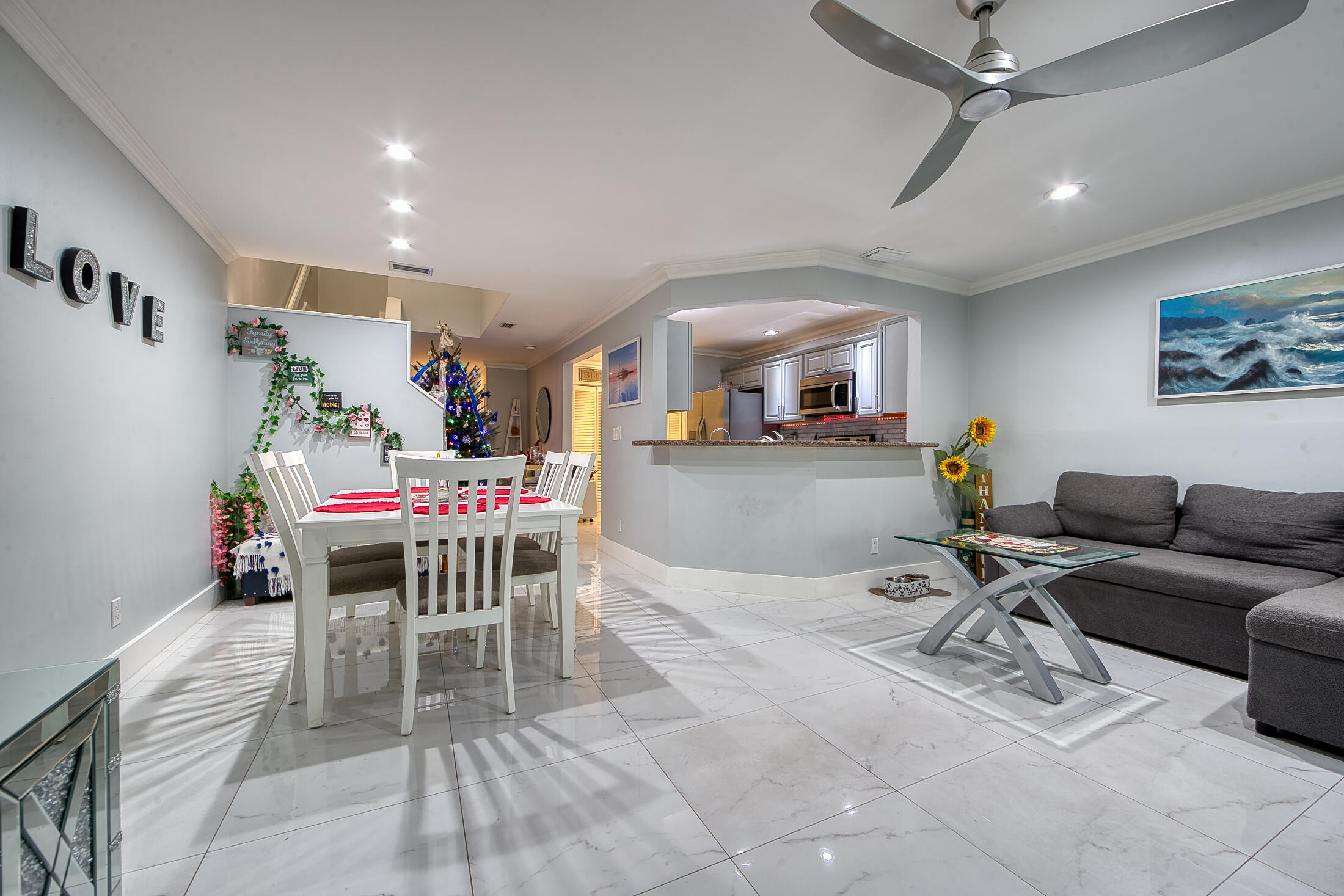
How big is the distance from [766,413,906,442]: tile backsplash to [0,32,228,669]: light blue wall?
13.6 feet

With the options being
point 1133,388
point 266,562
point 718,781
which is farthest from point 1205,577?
point 266,562

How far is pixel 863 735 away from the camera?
1958 millimetres

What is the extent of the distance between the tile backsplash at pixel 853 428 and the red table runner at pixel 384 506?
8.67ft

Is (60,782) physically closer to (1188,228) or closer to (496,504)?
(496,504)

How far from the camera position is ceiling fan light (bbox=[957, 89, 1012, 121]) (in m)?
1.63

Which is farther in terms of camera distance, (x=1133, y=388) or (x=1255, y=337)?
(x=1133, y=388)

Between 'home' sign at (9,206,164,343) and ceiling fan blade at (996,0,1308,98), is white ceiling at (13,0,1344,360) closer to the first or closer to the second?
ceiling fan blade at (996,0,1308,98)

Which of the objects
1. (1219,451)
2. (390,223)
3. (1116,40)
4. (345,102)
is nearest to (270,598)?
(390,223)

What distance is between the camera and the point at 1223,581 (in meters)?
2.46

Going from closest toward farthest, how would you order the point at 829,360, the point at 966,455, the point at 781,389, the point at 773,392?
1. the point at 966,455
2. the point at 829,360
3. the point at 781,389
4. the point at 773,392

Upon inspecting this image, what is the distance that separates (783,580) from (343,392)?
3.61 meters

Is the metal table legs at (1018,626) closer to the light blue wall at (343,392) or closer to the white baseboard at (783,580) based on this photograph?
the white baseboard at (783,580)

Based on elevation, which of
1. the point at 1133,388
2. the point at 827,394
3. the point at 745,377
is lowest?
the point at 1133,388

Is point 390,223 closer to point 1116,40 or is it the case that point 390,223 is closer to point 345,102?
point 345,102
